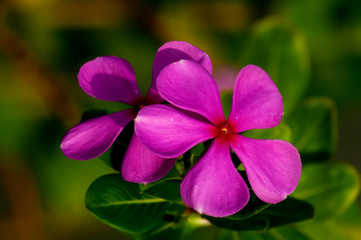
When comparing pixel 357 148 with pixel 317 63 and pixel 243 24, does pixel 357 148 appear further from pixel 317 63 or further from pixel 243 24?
pixel 243 24

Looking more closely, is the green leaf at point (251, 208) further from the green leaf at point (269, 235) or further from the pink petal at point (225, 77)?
the pink petal at point (225, 77)

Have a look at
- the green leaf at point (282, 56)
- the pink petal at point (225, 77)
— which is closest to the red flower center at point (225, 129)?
the green leaf at point (282, 56)

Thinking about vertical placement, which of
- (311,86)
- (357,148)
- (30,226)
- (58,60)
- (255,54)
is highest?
(255,54)

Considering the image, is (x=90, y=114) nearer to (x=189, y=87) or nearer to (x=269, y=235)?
(x=189, y=87)

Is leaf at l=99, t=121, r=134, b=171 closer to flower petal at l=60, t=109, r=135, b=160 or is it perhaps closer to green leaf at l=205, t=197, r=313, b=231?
flower petal at l=60, t=109, r=135, b=160

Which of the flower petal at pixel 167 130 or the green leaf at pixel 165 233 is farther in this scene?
the green leaf at pixel 165 233

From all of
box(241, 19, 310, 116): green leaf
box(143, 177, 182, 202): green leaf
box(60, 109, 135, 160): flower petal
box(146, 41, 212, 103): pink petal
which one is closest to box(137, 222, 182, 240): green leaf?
box(143, 177, 182, 202): green leaf

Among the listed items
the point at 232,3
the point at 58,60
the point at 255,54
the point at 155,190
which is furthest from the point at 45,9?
the point at 155,190

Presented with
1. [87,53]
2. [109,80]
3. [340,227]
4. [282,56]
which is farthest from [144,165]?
[87,53]
